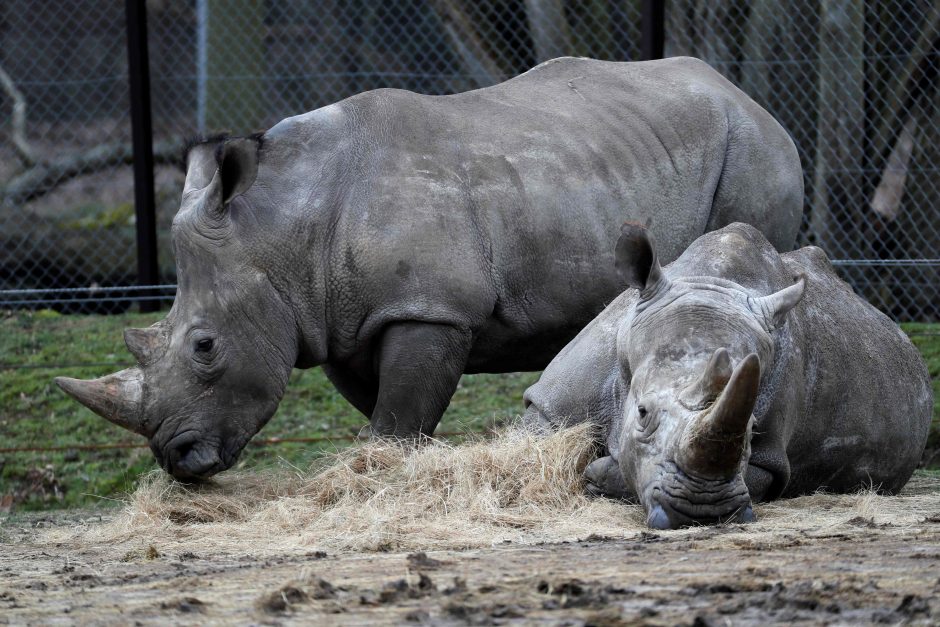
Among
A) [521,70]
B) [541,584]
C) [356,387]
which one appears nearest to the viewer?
[541,584]

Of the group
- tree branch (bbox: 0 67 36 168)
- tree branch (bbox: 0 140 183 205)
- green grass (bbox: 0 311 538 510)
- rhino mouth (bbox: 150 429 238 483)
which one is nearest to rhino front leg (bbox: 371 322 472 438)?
rhino mouth (bbox: 150 429 238 483)

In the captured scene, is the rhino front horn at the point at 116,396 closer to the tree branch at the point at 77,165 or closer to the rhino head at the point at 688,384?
the rhino head at the point at 688,384

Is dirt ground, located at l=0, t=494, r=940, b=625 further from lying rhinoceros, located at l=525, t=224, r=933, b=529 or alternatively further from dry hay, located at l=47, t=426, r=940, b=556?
lying rhinoceros, located at l=525, t=224, r=933, b=529

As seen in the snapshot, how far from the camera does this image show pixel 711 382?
5145 millimetres

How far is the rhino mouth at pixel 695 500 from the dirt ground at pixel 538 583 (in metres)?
0.15

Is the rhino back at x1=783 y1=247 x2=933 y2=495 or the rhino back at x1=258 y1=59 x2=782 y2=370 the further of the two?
the rhino back at x1=258 y1=59 x2=782 y2=370

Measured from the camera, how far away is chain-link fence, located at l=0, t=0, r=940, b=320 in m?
11.7

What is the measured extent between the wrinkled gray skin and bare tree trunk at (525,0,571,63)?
4848mm

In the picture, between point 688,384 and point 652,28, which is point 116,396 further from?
point 652,28

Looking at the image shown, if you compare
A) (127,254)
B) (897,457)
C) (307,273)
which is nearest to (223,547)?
(307,273)

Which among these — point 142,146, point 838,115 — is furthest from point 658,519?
point 838,115

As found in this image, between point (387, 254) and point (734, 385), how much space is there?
247cm

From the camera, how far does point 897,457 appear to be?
22.4 feet

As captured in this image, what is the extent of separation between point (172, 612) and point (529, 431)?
3.05 metres
